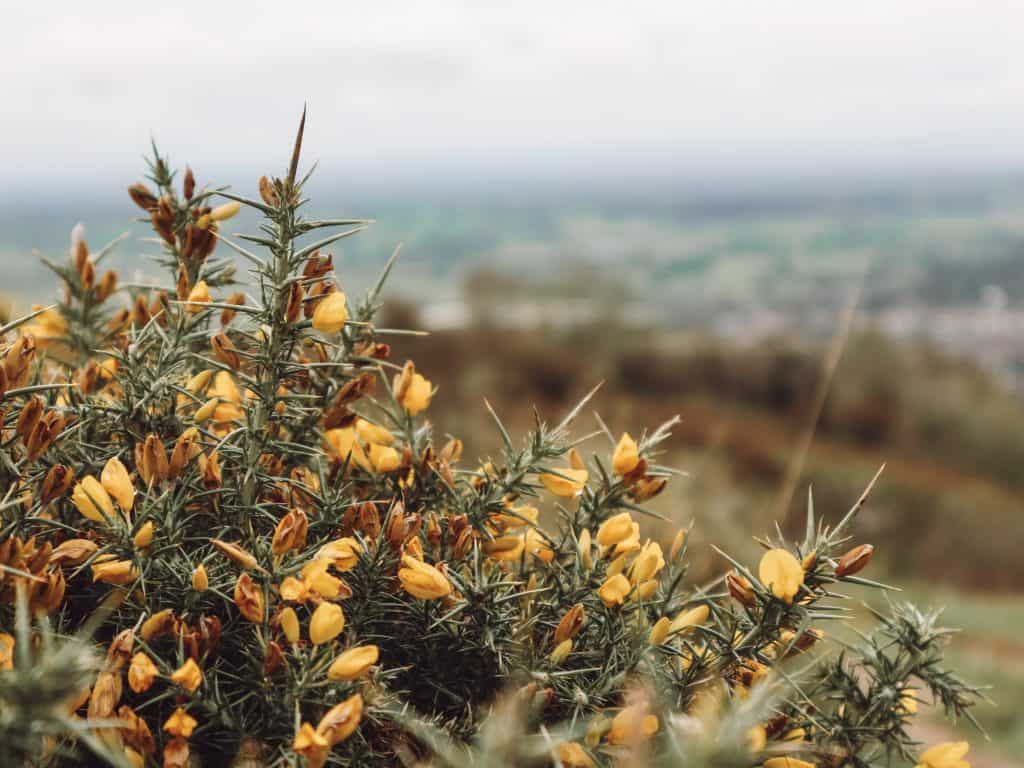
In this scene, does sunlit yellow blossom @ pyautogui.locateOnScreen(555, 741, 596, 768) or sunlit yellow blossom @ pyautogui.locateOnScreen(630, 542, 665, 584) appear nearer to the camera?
sunlit yellow blossom @ pyautogui.locateOnScreen(555, 741, 596, 768)

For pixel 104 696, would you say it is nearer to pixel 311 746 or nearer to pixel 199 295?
pixel 311 746

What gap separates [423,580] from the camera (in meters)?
0.87

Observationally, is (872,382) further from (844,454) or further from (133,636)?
(133,636)

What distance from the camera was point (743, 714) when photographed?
593 mm

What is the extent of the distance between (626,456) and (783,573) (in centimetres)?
26

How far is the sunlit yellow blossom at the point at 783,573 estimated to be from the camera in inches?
33.9

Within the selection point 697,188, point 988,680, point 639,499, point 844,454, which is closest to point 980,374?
point 844,454

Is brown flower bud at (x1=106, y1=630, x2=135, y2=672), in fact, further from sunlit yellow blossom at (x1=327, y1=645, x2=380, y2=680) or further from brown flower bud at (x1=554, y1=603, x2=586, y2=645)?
brown flower bud at (x1=554, y1=603, x2=586, y2=645)

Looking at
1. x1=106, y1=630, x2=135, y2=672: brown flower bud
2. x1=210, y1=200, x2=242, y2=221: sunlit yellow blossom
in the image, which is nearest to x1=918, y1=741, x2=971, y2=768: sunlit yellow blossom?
x1=106, y1=630, x2=135, y2=672: brown flower bud

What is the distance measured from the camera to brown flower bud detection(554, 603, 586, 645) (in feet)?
3.00

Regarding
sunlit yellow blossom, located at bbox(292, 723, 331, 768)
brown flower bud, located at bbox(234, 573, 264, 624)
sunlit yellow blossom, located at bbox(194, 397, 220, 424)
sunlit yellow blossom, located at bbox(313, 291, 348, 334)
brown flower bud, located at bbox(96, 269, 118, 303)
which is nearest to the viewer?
sunlit yellow blossom, located at bbox(292, 723, 331, 768)

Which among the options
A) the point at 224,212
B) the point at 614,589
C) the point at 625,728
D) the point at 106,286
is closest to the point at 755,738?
the point at 625,728

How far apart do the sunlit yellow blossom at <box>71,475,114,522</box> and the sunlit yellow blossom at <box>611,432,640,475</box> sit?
24.9 inches

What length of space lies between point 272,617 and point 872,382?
627 inches
